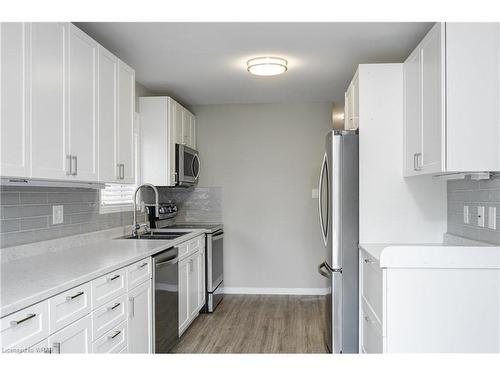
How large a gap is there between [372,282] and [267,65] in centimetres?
197

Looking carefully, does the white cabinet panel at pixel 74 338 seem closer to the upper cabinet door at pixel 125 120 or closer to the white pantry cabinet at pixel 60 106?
the white pantry cabinet at pixel 60 106

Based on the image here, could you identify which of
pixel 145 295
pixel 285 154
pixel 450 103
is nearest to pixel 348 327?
pixel 145 295

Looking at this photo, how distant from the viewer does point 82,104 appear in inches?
96.2

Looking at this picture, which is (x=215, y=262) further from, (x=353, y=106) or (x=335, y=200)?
(x=353, y=106)

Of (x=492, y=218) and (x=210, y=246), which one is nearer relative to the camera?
(x=492, y=218)

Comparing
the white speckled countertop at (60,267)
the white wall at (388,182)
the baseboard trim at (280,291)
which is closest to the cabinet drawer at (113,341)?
the white speckled countertop at (60,267)

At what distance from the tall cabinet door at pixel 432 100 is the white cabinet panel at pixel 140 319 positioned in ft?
6.09

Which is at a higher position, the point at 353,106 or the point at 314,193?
the point at 353,106

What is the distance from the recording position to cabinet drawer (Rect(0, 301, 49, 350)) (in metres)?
1.36

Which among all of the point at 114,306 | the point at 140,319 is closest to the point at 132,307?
the point at 140,319

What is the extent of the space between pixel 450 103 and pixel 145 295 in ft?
6.89

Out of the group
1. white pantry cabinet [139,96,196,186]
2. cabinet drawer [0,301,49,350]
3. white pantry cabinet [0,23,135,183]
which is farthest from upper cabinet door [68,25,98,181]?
white pantry cabinet [139,96,196,186]

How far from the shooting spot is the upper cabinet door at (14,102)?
1742 mm

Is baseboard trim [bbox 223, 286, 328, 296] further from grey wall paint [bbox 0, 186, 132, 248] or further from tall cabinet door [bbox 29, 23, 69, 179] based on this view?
tall cabinet door [bbox 29, 23, 69, 179]
